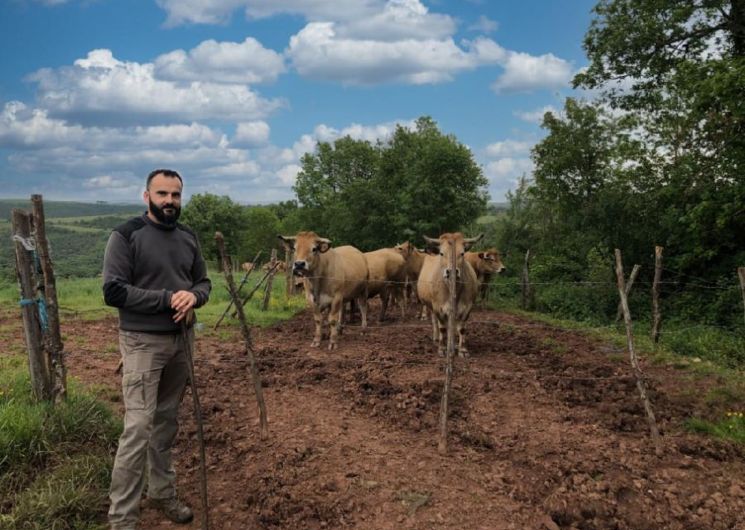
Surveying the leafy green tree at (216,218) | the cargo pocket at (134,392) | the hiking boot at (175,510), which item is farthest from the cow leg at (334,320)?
the leafy green tree at (216,218)

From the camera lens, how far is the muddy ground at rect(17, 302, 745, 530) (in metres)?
4.59

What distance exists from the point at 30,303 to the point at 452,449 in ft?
15.0

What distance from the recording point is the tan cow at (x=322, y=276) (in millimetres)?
10734

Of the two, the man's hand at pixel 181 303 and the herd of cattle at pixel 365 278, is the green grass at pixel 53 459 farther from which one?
the herd of cattle at pixel 365 278

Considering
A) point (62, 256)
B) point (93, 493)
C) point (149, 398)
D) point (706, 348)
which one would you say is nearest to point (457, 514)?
point (149, 398)

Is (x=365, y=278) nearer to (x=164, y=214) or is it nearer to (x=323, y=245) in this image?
(x=323, y=245)

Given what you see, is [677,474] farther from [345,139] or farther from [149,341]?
[345,139]

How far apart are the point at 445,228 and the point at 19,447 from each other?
26.2m

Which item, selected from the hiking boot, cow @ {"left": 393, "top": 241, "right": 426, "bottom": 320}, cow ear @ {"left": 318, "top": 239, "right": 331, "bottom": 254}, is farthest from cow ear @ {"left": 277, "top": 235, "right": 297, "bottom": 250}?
the hiking boot

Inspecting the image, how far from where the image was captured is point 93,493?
182 inches

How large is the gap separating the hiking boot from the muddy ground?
0.10 m

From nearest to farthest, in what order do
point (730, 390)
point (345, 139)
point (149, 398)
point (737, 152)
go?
point (149, 398) < point (730, 390) < point (737, 152) < point (345, 139)

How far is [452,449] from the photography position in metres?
5.81

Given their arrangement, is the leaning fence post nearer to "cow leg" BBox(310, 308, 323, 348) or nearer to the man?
the man
